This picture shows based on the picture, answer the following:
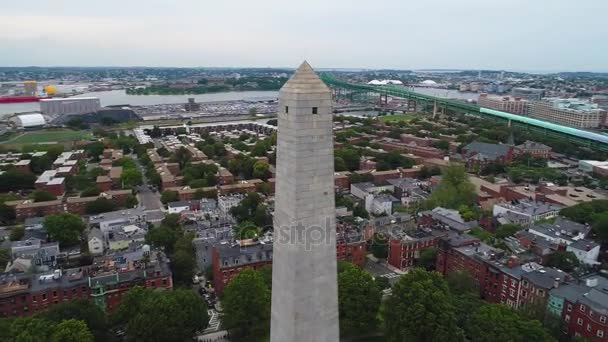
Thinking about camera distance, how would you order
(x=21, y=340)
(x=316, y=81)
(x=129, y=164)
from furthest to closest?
(x=129, y=164) < (x=21, y=340) < (x=316, y=81)

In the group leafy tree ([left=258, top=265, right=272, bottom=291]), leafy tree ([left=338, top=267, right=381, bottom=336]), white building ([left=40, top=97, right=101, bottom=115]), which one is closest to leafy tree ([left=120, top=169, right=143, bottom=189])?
leafy tree ([left=258, top=265, right=272, bottom=291])

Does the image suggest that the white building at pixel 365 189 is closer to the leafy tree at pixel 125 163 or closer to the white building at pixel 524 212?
the white building at pixel 524 212

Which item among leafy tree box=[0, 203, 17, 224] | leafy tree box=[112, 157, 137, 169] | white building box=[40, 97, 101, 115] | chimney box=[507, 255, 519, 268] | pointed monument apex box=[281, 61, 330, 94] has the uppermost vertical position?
pointed monument apex box=[281, 61, 330, 94]

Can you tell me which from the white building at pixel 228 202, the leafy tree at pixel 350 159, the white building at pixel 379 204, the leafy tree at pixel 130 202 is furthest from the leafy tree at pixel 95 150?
the white building at pixel 379 204

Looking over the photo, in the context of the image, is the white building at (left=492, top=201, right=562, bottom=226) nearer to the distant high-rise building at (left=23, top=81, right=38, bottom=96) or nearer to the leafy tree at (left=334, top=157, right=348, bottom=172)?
the leafy tree at (left=334, top=157, right=348, bottom=172)

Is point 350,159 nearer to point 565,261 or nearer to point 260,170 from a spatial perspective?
point 260,170

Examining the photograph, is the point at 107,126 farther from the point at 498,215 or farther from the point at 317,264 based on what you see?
the point at 317,264

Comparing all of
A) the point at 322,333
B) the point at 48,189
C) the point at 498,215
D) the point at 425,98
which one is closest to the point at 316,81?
the point at 322,333

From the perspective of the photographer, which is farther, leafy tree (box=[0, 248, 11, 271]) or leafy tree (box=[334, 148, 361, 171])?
leafy tree (box=[334, 148, 361, 171])
